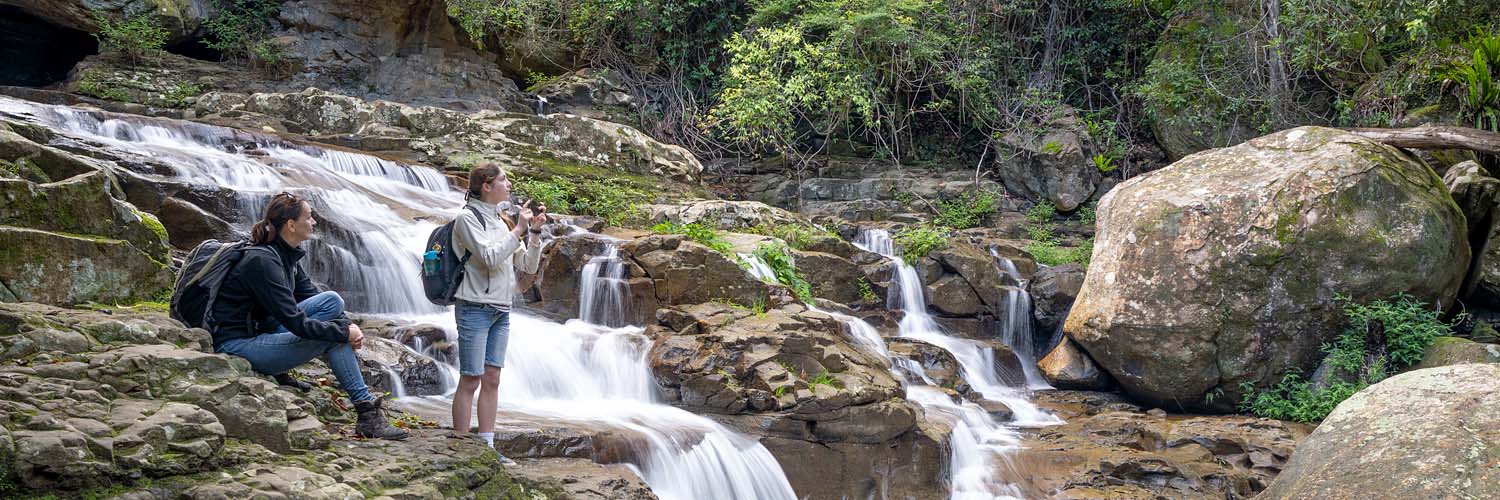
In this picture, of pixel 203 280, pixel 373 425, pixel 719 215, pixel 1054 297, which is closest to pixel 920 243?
pixel 1054 297

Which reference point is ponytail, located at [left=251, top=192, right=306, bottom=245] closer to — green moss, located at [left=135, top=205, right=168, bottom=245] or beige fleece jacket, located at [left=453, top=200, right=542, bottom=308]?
beige fleece jacket, located at [left=453, top=200, right=542, bottom=308]

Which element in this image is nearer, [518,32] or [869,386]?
[869,386]

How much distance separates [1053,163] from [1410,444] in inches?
445

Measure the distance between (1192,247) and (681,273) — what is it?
5197 mm

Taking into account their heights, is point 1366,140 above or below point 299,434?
above

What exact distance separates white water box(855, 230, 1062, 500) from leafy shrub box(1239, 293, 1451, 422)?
7.28ft

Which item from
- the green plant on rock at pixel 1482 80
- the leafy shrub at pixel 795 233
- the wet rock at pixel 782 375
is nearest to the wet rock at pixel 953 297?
the leafy shrub at pixel 795 233

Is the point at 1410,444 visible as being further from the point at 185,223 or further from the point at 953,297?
the point at 185,223

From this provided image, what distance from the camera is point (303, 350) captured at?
4.57 metres

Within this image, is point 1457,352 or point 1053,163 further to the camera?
point 1053,163

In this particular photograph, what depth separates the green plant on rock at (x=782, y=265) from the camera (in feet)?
33.3

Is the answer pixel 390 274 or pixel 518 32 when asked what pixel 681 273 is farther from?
pixel 518 32

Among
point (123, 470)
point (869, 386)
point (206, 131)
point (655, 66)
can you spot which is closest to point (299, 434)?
point (123, 470)

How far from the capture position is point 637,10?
1778cm
